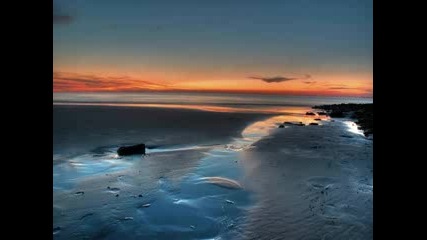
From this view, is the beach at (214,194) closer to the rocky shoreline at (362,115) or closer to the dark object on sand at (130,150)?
the dark object on sand at (130,150)

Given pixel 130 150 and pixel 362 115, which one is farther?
pixel 362 115

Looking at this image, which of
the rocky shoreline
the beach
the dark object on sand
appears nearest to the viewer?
the beach

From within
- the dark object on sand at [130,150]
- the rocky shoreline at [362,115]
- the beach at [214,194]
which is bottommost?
the beach at [214,194]

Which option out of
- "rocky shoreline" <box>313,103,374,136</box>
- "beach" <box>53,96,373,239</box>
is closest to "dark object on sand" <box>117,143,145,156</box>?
"beach" <box>53,96,373,239</box>

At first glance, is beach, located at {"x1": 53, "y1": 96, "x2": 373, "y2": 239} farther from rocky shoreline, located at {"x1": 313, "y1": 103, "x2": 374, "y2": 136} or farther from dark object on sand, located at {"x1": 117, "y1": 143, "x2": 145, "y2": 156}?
rocky shoreline, located at {"x1": 313, "y1": 103, "x2": 374, "y2": 136}

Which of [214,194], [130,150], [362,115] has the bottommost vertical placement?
[214,194]

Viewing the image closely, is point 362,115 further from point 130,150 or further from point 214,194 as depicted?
point 214,194

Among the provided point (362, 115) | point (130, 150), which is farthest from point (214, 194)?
point (362, 115)

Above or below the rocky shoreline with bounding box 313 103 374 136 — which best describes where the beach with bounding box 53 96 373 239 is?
below

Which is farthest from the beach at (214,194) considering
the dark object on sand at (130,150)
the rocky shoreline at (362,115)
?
the rocky shoreline at (362,115)
